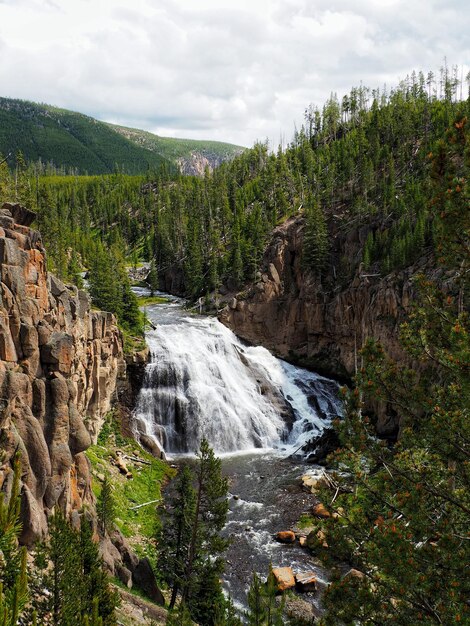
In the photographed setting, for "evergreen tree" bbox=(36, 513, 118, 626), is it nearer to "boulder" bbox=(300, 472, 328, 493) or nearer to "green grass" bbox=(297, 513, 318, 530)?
"green grass" bbox=(297, 513, 318, 530)

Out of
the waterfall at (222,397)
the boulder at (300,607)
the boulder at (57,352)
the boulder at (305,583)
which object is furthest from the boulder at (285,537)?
the boulder at (57,352)

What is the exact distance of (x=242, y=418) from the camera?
4666 centimetres

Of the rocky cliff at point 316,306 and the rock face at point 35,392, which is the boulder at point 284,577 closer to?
the rock face at point 35,392

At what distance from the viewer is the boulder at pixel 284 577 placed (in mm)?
24438

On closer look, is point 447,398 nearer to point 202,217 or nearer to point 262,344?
point 262,344

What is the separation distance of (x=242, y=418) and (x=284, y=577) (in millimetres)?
21997

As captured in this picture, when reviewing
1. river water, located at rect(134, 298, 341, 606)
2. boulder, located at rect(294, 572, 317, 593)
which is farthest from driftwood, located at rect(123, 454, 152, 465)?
boulder, located at rect(294, 572, 317, 593)

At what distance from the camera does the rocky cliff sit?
184ft

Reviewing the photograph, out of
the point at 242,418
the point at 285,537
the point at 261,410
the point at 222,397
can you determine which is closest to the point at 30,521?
the point at 285,537

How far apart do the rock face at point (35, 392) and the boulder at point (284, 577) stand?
36.8 ft

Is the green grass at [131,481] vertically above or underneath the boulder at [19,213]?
underneath

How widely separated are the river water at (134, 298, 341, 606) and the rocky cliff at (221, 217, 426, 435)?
3209 mm

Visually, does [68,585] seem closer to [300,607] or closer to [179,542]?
[179,542]

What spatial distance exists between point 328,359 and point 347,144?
209 ft
